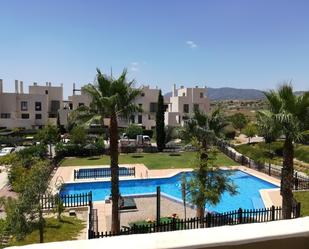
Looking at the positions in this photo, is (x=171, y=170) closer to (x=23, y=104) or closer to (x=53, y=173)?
→ (x=53, y=173)

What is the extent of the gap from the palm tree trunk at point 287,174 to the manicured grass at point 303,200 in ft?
19.3

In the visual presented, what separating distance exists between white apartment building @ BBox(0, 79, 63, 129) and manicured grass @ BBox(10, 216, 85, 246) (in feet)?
148

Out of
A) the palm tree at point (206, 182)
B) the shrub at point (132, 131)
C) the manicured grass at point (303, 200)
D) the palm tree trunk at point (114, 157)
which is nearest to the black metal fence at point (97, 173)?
the manicured grass at point (303, 200)

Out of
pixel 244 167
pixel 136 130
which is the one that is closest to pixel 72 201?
pixel 244 167

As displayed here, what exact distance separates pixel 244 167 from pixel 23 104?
43.8 metres

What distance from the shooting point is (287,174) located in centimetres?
1273

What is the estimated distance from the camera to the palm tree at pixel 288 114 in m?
12.0

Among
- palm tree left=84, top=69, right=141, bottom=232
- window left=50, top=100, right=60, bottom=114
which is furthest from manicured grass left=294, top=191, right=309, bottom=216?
window left=50, top=100, right=60, bottom=114

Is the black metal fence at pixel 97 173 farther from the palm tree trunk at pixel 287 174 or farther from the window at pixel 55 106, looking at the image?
the window at pixel 55 106

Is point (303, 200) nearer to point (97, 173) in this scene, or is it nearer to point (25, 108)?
point (97, 173)

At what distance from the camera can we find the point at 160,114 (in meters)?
45.1

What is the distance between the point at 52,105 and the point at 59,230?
55030 millimetres

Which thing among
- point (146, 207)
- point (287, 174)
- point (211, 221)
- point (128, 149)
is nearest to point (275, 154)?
point (128, 149)

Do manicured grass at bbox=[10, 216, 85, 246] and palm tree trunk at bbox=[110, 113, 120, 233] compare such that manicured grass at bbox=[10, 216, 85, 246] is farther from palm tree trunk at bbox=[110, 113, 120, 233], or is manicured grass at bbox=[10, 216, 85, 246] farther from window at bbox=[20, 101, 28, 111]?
window at bbox=[20, 101, 28, 111]
